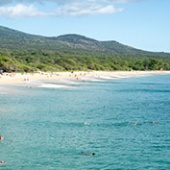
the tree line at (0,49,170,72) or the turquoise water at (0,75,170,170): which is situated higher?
the tree line at (0,49,170,72)

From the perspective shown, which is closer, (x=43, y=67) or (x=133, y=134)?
(x=133, y=134)

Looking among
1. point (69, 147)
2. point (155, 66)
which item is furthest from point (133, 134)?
point (155, 66)

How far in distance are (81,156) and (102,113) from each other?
1867cm

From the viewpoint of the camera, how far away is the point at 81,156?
24125mm

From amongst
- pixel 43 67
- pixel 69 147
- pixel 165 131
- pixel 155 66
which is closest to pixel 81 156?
pixel 69 147

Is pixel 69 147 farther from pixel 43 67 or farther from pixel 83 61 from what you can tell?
pixel 83 61

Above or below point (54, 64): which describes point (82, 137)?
below

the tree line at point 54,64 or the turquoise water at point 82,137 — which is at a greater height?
the tree line at point 54,64

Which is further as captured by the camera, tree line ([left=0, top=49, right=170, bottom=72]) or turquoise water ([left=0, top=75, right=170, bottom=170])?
tree line ([left=0, top=49, right=170, bottom=72])

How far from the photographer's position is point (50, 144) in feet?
88.7

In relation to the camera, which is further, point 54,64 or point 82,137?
point 54,64

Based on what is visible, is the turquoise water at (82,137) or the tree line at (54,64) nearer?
the turquoise water at (82,137)

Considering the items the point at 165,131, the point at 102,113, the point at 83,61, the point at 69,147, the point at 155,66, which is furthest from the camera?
the point at 155,66

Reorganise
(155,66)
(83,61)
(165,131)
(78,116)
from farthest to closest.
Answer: (155,66) → (83,61) → (78,116) → (165,131)
